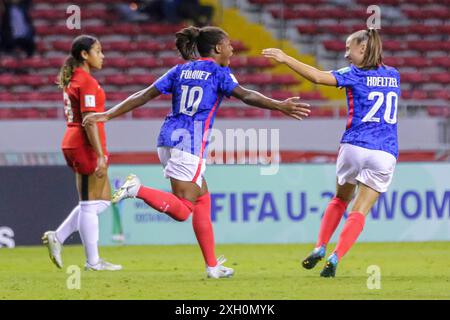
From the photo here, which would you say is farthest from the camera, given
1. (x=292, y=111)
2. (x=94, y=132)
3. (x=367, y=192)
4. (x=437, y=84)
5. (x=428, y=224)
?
(x=437, y=84)

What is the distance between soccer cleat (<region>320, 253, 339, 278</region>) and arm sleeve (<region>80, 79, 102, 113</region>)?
7.92 ft

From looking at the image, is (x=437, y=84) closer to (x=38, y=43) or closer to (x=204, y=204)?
(x=38, y=43)

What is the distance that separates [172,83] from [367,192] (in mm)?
1759

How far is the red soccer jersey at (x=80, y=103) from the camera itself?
383 inches

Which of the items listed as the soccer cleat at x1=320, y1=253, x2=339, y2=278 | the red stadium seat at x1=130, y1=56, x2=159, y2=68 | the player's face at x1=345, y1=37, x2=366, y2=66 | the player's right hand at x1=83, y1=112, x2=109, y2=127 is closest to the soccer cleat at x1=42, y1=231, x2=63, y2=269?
the player's right hand at x1=83, y1=112, x2=109, y2=127

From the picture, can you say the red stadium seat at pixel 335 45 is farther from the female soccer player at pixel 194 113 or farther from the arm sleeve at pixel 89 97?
the female soccer player at pixel 194 113

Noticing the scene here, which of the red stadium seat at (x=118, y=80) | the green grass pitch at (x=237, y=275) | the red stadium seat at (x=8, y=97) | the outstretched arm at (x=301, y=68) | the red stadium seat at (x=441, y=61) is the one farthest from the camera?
the red stadium seat at (x=441, y=61)

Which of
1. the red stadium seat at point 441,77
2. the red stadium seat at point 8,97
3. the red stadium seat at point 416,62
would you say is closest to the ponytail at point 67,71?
the red stadium seat at point 8,97

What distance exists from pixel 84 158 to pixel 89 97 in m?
0.54

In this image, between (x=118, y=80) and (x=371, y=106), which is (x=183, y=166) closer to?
(x=371, y=106)

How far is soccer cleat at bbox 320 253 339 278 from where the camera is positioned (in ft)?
28.7

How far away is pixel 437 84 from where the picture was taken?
20828 mm

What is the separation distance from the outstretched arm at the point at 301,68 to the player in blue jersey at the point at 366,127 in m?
0.16
